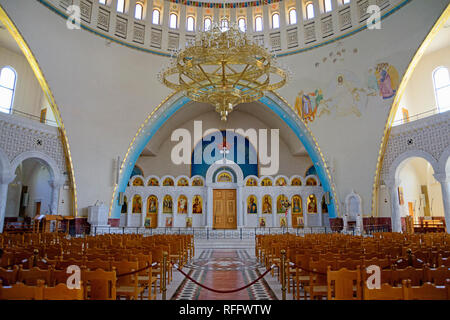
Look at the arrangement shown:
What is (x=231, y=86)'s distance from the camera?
10.7 m

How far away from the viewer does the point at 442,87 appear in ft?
59.0

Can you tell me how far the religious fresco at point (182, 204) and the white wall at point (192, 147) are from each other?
9.85ft

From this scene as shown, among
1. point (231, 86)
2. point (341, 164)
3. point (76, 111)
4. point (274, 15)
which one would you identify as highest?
point (274, 15)

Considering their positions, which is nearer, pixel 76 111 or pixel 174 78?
pixel 76 111

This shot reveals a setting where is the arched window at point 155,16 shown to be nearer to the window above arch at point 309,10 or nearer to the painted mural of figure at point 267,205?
the window above arch at point 309,10

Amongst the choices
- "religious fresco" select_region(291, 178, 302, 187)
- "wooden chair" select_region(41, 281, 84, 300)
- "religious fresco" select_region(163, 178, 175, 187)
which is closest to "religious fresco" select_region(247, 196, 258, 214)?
"religious fresco" select_region(291, 178, 302, 187)

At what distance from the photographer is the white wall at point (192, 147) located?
25.6 metres

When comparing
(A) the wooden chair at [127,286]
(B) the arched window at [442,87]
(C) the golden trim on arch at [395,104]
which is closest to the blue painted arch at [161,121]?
(C) the golden trim on arch at [395,104]

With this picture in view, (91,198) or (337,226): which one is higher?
(91,198)

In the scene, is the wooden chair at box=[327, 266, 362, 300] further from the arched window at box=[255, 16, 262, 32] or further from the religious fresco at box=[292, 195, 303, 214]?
the arched window at box=[255, 16, 262, 32]

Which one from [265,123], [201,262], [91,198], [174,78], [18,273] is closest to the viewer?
[18,273]
